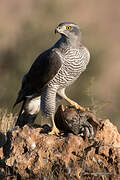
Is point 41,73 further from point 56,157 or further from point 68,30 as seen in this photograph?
point 56,157

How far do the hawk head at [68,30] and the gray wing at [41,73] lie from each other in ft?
1.05

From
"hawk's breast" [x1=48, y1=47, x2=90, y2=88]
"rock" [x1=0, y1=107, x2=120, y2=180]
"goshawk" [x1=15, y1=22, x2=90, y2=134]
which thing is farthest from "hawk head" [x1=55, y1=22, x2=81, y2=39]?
"rock" [x1=0, y1=107, x2=120, y2=180]

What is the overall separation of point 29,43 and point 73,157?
371 inches

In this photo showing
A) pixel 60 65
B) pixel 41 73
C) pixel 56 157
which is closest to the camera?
pixel 56 157

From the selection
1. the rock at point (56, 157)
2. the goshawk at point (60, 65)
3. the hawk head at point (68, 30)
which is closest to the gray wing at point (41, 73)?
the goshawk at point (60, 65)

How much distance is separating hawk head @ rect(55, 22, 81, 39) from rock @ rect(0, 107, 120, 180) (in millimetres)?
1640

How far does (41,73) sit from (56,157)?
6.04 feet

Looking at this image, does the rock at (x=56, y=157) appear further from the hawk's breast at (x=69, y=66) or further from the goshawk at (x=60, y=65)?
the hawk's breast at (x=69, y=66)

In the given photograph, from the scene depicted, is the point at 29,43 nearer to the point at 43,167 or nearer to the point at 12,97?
the point at 12,97

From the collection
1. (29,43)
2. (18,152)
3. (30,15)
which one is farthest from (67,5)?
(18,152)

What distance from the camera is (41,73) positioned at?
17.5ft

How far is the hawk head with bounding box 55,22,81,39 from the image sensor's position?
503cm

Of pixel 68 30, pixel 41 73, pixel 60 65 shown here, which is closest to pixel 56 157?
pixel 60 65

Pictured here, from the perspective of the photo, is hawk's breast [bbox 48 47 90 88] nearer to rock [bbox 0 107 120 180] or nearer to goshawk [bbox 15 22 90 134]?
goshawk [bbox 15 22 90 134]
